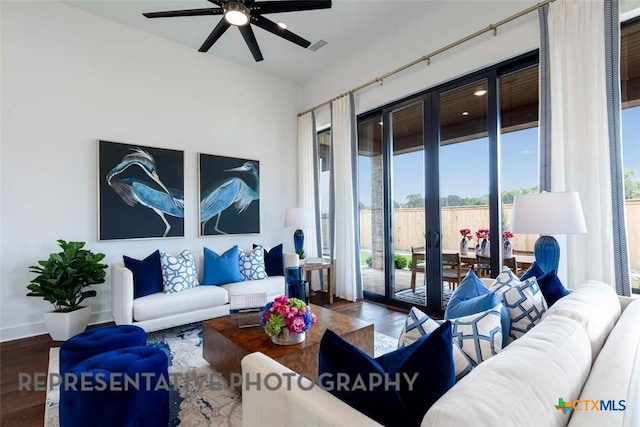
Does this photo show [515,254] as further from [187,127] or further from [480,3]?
[187,127]

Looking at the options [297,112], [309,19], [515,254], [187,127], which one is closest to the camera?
[515,254]

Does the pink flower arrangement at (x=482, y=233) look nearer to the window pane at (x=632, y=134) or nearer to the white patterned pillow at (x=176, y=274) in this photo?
the window pane at (x=632, y=134)

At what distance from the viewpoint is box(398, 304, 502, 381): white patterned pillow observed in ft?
3.66

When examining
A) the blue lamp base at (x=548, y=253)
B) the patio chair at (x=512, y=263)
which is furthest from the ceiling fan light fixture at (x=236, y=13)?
the patio chair at (x=512, y=263)

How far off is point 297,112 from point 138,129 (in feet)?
8.56

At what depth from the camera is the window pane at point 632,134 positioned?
2461 mm

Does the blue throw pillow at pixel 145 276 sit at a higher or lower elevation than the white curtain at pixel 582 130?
lower

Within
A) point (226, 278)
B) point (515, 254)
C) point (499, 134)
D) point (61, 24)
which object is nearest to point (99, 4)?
point (61, 24)

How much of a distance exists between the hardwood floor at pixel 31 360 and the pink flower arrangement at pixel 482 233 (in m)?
Answer: 1.30

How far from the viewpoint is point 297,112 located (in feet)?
18.5

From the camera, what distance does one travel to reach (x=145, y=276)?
10.9 feet

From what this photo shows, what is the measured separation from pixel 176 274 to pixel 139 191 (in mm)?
1265

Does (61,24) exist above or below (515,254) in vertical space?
above

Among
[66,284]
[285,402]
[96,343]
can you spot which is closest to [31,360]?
[66,284]
